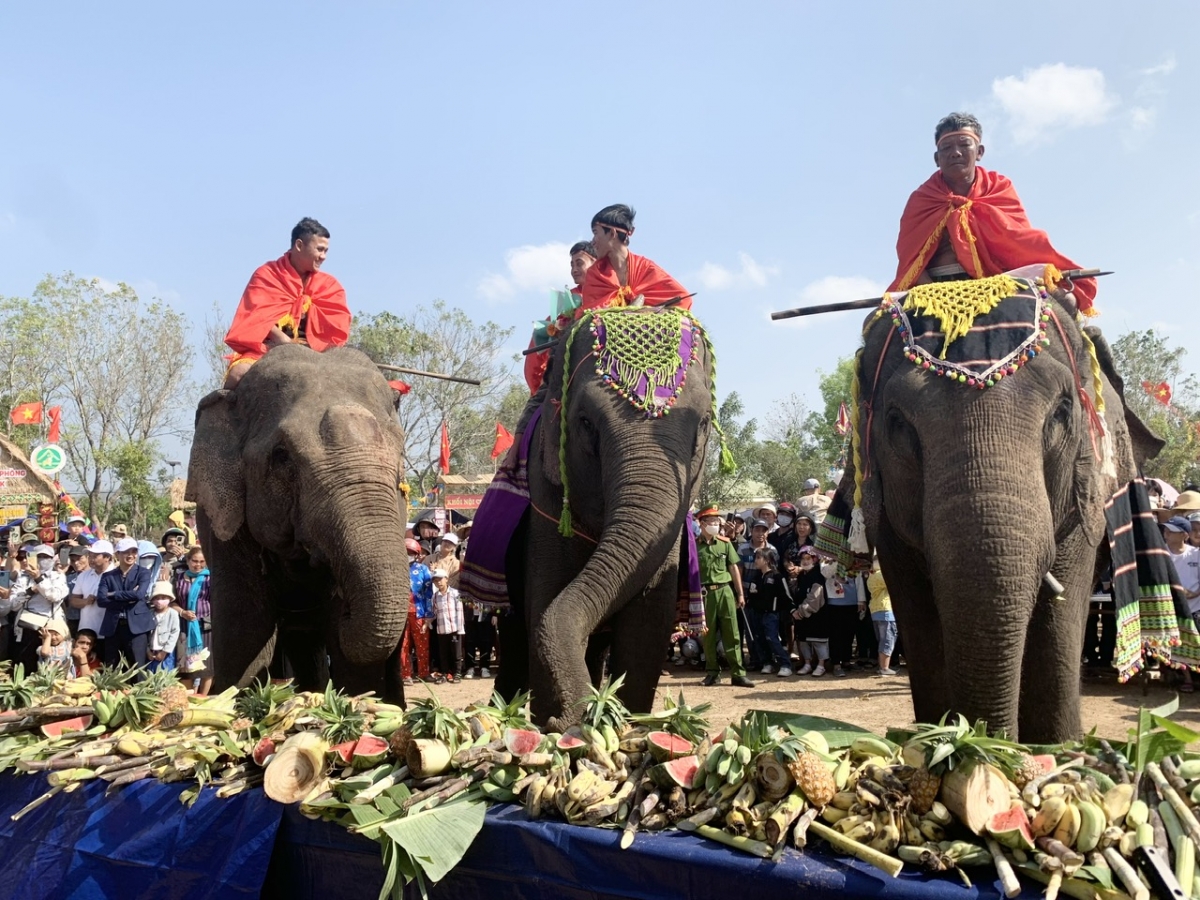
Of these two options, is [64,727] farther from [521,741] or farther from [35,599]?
[35,599]

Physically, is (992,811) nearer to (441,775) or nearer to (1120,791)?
(1120,791)

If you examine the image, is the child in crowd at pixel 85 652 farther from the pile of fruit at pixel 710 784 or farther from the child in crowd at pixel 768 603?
the pile of fruit at pixel 710 784

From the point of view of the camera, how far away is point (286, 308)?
679 cm

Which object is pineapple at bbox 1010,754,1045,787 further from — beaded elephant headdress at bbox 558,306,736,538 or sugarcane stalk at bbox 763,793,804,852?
beaded elephant headdress at bbox 558,306,736,538

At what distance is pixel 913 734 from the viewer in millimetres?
2713

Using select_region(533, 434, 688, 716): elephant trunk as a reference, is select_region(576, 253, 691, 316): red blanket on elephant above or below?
Result: above

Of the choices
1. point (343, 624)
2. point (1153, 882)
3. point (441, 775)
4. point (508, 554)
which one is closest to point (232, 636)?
point (343, 624)

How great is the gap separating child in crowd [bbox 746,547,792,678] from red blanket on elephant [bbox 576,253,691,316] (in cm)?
719

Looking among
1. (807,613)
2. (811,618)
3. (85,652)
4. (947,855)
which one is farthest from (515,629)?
(811,618)

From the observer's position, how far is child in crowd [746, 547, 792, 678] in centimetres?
1288

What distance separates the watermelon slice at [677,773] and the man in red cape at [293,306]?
449 cm

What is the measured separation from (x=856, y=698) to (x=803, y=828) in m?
8.53

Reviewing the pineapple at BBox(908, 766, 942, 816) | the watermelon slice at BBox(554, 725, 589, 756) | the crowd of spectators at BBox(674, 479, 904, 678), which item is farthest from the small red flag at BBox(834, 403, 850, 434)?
the pineapple at BBox(908, 766, 942, 816)

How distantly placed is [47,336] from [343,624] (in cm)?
4004
